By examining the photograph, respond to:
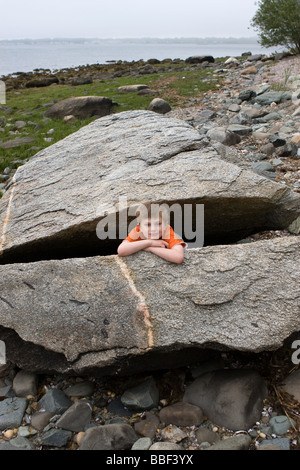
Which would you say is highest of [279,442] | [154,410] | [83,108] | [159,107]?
[159,107]

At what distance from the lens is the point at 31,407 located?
4129mm

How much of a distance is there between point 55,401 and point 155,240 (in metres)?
1.86

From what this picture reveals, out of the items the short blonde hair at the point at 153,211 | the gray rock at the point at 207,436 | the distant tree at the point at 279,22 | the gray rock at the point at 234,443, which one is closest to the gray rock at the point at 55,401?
the gray rock at the point at 207,436

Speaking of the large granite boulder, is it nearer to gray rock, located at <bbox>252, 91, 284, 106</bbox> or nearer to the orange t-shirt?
the orange t-shirt

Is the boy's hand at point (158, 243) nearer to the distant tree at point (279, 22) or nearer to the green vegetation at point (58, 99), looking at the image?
the green vegetation at point (58, 99)

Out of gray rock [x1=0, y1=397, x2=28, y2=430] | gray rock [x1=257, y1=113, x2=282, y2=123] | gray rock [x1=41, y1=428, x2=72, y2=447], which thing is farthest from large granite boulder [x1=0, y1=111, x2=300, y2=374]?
gray rock [x1=257, y1=113, x2=282, y2=123]

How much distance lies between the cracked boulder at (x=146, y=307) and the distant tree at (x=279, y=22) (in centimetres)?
2752

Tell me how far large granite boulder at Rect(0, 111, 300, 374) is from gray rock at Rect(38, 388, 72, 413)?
26 centimetres

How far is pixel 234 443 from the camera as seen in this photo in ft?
11.0

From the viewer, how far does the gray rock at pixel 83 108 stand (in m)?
15.7

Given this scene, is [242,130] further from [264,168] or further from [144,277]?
[144,277]

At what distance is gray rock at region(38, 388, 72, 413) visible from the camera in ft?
13.2

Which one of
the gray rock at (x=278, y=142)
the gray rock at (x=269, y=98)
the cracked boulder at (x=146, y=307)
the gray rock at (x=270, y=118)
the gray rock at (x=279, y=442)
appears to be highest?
the gray rock at (x=269, y=98)

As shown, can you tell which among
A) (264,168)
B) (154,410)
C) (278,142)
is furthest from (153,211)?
(278,142)
